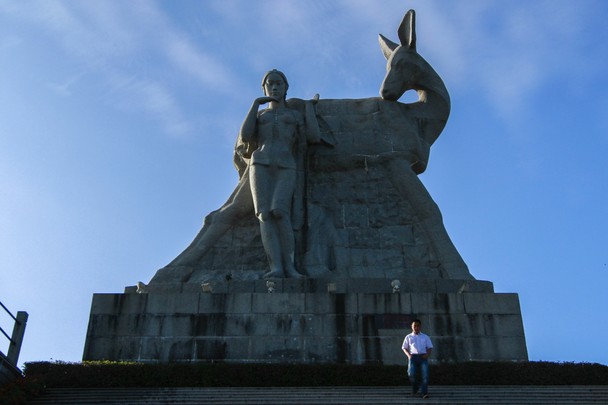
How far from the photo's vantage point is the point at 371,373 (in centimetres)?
1147

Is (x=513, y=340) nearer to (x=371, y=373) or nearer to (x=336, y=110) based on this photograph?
(x=371, y=373)

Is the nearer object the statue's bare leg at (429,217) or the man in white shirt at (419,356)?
the man in white shirt at (419,356)

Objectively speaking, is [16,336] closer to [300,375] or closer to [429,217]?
[300,375]

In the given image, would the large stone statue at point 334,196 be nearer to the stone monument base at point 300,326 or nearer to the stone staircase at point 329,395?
the stone monument base at point 300,326

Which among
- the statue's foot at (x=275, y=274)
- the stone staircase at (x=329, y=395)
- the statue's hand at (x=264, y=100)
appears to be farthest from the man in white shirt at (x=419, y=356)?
the statue's hand at (x=264, y=100)

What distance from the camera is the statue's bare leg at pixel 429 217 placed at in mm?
14855

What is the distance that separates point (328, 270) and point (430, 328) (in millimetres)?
2800

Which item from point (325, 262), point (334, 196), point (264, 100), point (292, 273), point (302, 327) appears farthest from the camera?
point (334, 196)

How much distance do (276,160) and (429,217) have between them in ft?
12.2

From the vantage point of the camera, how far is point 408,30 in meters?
17.7

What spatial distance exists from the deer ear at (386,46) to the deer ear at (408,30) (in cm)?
46

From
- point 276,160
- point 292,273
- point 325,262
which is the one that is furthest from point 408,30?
point 292,273

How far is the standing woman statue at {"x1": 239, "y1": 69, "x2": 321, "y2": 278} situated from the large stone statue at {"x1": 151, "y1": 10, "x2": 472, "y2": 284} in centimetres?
2

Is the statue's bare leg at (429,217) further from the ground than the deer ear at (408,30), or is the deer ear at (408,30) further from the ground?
the deer ear at (408,30)
